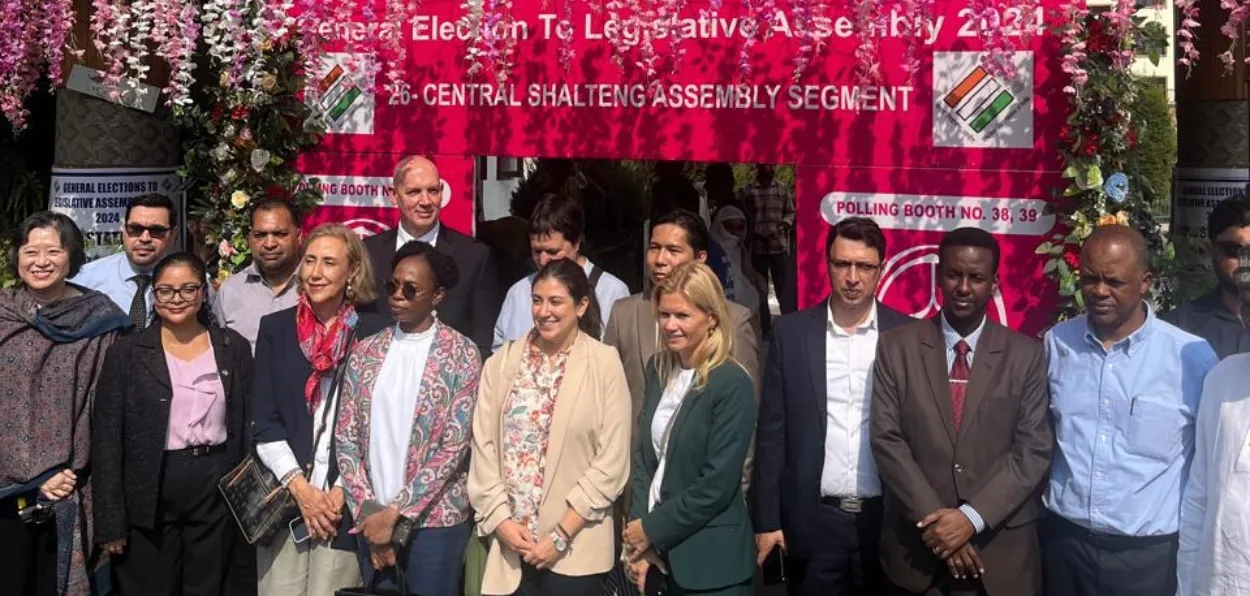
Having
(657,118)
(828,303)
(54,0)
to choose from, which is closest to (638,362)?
(828,303)

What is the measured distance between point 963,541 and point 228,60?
4.36 meters

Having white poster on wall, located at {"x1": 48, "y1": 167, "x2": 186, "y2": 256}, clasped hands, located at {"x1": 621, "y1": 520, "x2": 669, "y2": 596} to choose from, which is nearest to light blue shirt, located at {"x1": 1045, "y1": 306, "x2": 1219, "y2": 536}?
clasped hands, located at {"x1": 621, "y1": 520, "x2": 669, "y2": 596}

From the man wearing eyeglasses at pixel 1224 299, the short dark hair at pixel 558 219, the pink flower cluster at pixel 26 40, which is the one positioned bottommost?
the man wearing eyeglasses at pixel 1224 299

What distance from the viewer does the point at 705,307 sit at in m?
4.34

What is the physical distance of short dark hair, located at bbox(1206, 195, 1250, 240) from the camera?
186 inches

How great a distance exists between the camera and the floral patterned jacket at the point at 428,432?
4547 mm

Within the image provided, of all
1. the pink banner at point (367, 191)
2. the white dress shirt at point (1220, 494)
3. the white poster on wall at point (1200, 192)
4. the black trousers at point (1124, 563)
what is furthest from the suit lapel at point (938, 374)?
the pink banner at point (367, 191)

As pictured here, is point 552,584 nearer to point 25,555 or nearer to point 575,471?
point 575,471

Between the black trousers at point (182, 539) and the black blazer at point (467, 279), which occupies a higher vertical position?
the black blazer at point (467, 279)

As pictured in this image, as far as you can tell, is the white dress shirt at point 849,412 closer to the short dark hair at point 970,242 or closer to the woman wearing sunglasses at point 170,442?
the short dark hair at point 970,242

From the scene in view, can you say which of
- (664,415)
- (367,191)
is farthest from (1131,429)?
(367,191)

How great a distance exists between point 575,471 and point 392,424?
696 millimetres

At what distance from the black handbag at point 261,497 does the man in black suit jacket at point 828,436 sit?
A: 1.63m

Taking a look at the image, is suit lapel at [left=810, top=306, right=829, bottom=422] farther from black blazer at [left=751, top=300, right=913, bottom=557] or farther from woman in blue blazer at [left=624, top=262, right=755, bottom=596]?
woman in blue blazer at [left=624, top=262, right=755, bottom=596]
